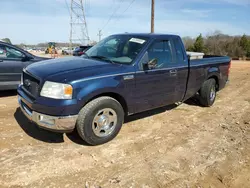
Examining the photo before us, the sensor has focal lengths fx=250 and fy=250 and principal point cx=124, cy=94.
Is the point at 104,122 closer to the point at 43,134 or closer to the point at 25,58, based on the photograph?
the point at 43,134

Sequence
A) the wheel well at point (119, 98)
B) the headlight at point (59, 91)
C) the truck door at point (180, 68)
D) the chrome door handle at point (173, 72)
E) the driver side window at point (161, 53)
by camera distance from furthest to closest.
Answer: the truck door at point (180, 68), the chrome door handle at point (173, 72), the driver side window at point (161, 53), the wheel well at point (119, 98), the headlight at point (59, 91)

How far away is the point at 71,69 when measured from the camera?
156 inches

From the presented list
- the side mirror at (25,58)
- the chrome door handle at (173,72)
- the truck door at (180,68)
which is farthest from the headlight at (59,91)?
the side mirror at (25,58)

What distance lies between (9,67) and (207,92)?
206 inches

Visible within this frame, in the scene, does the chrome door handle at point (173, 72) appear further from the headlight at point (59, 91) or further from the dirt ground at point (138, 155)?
the headlight at point (59, 91)

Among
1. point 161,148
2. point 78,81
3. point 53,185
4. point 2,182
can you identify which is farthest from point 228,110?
point 2,182

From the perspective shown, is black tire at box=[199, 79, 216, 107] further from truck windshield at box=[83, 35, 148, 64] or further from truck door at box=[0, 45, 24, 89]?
truck door at box=[0, 45, 24, 89]

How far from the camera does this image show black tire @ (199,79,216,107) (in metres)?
6.30

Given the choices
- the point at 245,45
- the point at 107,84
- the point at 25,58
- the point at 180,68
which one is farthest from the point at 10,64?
the point at 245,45

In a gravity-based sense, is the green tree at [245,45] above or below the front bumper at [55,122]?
above

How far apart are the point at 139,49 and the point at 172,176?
2374 millimetres

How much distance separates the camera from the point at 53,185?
3.01 meters

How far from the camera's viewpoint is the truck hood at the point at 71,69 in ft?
12.3

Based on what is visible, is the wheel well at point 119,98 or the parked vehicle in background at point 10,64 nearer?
the wheel well at point 119,98
